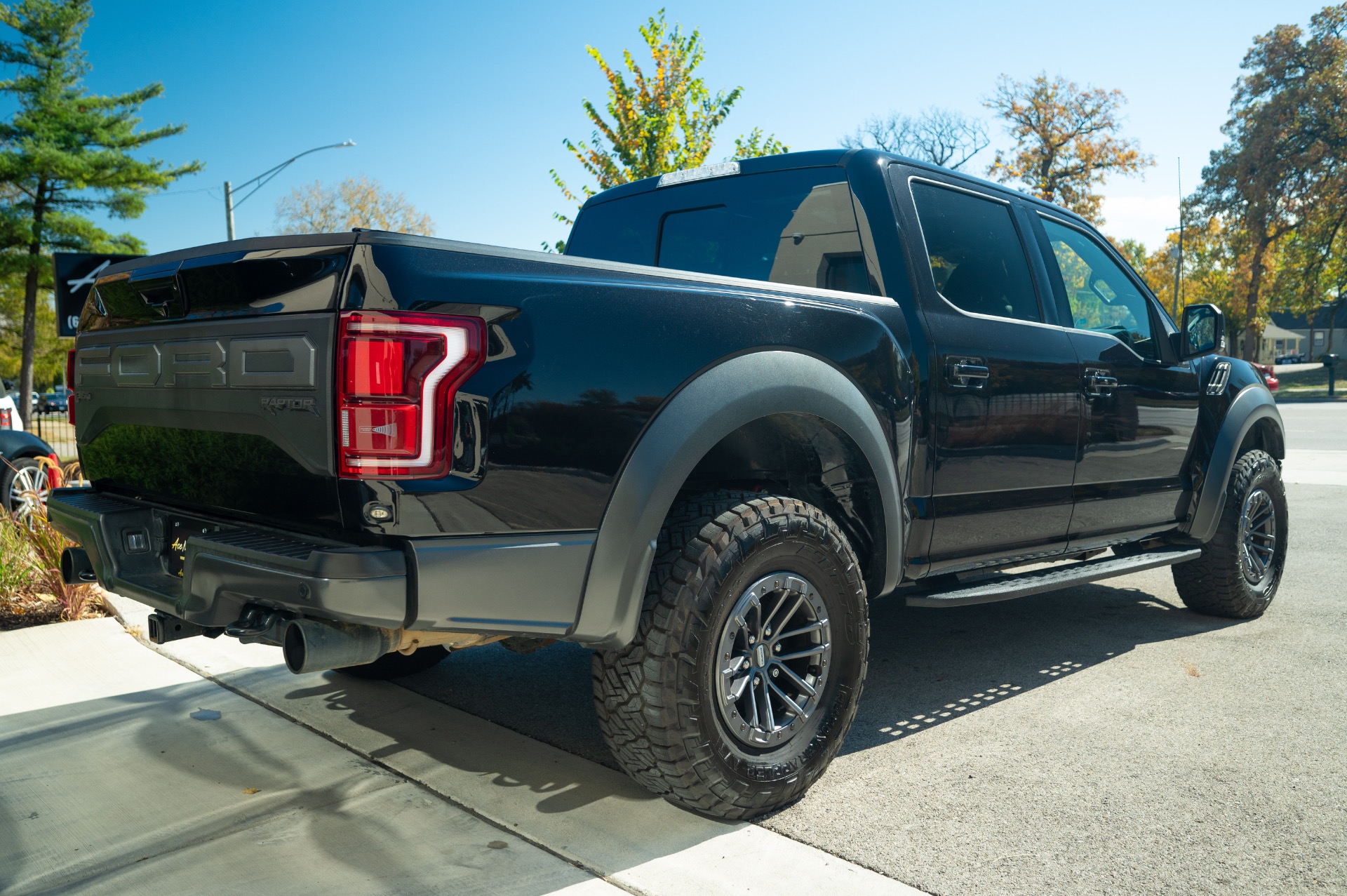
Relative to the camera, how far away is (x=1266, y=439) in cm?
553

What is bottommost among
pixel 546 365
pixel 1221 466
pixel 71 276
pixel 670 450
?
pixel 1221 466

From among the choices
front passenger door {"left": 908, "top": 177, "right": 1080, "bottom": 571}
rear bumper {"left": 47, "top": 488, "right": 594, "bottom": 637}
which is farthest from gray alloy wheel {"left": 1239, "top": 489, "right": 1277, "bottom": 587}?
rear bumper {"left": 47, "top": 488, "right": 594, "bottom": 637}

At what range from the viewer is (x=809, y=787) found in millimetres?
3051

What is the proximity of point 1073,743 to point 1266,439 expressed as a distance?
3.04m

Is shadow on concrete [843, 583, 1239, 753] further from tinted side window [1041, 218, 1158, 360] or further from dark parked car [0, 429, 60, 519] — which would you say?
dark parked car [0, 429, 60, 519]

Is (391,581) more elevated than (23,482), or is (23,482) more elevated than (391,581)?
(391,581)

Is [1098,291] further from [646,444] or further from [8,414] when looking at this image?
[8,414]

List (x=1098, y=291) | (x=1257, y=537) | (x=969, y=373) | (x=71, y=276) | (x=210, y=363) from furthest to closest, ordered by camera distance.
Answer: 1. (x=71, y=276)
2. (x=1257, y=537)
3. (x=1098, y=291)
4. (x=969, y=373)
5. (x=210, y=363)

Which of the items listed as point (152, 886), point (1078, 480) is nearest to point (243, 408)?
point (152, 886)

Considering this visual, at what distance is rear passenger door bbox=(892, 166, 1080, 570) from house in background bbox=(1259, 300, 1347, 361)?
257 feet

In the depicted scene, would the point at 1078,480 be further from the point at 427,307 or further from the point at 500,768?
the point at 427,307

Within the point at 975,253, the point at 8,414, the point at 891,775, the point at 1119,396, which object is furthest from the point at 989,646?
the point at 8,414

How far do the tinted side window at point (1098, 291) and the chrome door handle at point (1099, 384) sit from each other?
0.77ft

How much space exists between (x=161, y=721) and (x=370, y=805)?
1236 mm
